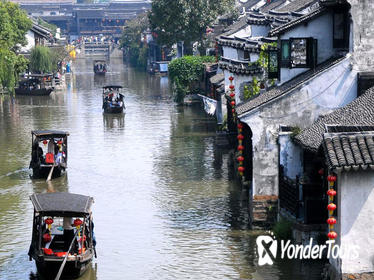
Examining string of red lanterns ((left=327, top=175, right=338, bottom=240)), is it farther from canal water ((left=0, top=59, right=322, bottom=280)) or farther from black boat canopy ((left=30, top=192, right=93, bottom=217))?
black boat canopy ((left=30, top=192, right=93, bottom=217))

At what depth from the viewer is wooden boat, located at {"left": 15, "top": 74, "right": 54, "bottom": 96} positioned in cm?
7575

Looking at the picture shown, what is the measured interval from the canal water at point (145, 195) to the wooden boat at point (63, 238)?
1011 millimetres

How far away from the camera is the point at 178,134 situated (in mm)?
50062

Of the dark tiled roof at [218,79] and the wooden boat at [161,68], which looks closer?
the dark tiled roof at [218,79]

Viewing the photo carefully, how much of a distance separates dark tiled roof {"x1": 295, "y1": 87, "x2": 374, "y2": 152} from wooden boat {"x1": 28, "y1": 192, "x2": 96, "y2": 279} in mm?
6672

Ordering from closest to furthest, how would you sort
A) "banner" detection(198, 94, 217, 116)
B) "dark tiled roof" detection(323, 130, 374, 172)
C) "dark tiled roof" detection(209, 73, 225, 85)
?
"dark tiled roof" detection(323, 130, 374, 172)
"dark tiled roof" detection(209, 73, 225, 85)
"banner" detection(198, 94, 217, 116)

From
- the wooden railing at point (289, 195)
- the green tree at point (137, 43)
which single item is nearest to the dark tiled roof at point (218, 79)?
the wooden railing at point (289, 195)

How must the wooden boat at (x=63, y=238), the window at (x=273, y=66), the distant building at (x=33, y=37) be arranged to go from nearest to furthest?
1. the wooden boat at (x=63, y=238)
2. the window at (x=273, y=66)
3. the distant building at (x=33, y=37)

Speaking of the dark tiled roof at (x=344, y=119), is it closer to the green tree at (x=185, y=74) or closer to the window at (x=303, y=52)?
the window at (x=303, y=52)

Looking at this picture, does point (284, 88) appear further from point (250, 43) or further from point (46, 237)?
point (250, 43)

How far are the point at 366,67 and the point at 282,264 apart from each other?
22.3 feet

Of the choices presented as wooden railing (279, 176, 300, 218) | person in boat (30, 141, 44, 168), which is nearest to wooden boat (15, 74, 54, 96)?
person in boat (30, 141, 44, 168)

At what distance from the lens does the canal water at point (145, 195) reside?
977 inches

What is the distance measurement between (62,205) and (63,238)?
123 centimetres
